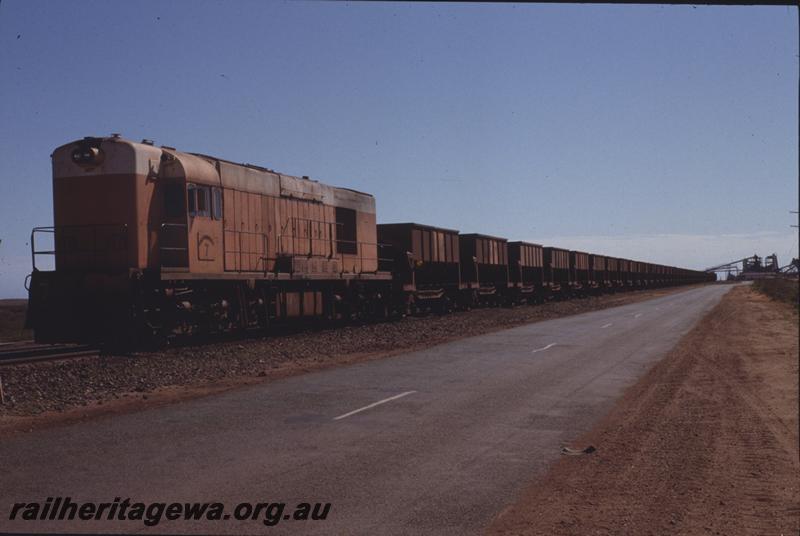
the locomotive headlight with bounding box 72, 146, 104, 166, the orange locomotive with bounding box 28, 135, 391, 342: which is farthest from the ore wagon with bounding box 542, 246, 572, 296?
the locomotive headlight with bounding box 72, 146, 104, 166

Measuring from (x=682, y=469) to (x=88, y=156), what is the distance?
15.7 meters

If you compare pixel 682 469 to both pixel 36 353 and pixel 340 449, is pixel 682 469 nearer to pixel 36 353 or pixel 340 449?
pixel 340 449

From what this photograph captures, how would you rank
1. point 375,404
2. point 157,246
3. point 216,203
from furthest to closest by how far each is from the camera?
point 216,203
point 157,246
point 375,404

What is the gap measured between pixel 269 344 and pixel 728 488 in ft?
51.2

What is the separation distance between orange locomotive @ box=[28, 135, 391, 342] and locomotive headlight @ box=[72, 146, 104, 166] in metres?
0.02

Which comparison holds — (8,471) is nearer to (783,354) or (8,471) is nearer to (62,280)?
(62,280)

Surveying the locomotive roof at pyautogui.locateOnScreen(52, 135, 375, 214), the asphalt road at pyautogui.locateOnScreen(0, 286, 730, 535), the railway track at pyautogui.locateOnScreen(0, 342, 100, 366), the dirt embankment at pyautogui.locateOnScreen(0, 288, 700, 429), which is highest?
the locomotive roof at pyautogui.locateOnScreen(52, 135, 375, 214)

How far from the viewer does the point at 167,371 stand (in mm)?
16234

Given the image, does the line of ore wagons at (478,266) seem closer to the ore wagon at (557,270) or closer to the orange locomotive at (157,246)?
the ore wagon at (557,270)

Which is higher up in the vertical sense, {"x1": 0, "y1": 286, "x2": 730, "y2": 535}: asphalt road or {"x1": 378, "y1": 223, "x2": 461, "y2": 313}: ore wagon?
{"x1": 378, "y1": 223, "x2": 461, "y2": 313}: ore wagon

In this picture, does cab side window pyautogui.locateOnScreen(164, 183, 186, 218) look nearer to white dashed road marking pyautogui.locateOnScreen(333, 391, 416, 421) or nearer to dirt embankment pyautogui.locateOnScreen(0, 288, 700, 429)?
dirt embankment pyautogui.locateOnScreen(0, 288, 700, 429)

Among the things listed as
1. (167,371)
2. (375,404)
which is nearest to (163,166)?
(167,371)

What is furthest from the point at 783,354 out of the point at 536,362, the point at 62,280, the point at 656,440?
the point at 62,280

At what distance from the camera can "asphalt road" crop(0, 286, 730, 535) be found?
702 cm
